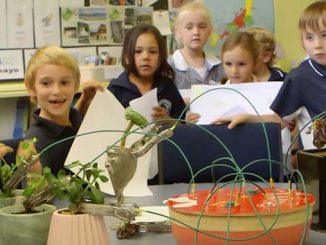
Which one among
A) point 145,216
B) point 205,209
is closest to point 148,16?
point 145,216

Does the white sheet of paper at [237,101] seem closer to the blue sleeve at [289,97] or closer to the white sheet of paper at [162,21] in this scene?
the blue sleeve at [289,97]

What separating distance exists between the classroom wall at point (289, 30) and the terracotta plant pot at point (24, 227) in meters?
3.04

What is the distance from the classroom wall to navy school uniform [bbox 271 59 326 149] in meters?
1.84

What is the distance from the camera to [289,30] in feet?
12.3

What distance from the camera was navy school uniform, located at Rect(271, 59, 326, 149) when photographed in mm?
1897

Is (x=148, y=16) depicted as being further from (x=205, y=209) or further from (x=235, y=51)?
(x=205, y=209)

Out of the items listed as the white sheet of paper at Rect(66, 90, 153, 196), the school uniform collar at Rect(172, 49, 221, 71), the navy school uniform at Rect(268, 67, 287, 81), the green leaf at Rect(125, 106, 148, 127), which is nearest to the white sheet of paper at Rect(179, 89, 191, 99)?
the school uniform collar at Rect(172, 49, 221, 71)

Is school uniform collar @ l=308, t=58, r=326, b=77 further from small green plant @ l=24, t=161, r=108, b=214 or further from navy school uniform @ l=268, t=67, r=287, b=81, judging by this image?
small green plant @ l=24, t=161, r=108, b=214

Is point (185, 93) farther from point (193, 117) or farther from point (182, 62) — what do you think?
point (193, 117)

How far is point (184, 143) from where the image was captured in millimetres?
1842

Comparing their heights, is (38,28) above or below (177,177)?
above

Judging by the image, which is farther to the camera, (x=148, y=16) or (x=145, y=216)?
(x=148, y=16)

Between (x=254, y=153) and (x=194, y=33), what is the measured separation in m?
0.93

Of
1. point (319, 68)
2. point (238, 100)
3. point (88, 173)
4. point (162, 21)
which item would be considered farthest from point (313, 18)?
point (162, 21)
